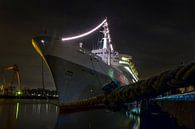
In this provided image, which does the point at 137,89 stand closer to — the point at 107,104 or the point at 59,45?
the point at 107,104

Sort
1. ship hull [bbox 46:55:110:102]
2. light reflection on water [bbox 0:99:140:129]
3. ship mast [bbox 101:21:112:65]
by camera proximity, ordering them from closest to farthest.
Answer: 1. light reflection on water [bbox 0:99:140:129]
2. ship hull [bbox 46:55:110:102]
3. ship mast [bbox 101:21:112:65]

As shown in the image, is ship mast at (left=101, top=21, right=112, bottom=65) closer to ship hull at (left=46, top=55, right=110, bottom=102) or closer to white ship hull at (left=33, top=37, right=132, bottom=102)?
white ship hull at (left=33, top=37, right=132, bottom=102)

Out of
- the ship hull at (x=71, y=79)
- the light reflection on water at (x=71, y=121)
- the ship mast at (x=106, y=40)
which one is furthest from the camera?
the ship mast at (x=106, y=40)

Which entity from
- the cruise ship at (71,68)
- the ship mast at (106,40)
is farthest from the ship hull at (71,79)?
the ship mast at (106,40)

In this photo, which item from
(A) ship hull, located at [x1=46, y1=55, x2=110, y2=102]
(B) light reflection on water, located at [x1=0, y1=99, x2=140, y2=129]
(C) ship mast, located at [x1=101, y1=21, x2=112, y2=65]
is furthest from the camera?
(C) ship mast, located at [x1=101, y1=21, x2=112, y2=65]

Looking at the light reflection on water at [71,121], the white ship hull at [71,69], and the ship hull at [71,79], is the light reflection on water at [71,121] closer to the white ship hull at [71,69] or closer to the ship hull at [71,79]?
the ship hull at [71,79]

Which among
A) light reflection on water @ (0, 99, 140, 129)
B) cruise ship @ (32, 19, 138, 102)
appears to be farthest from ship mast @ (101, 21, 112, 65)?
light reflection on water @ (0, 99, 140, 129)

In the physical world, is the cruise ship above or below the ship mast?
below

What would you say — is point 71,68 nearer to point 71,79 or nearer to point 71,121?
point 71,79

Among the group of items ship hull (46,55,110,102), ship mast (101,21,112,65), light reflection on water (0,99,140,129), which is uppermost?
ship mast (101,21,112,65)

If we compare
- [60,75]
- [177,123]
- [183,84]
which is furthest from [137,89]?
[60,75]

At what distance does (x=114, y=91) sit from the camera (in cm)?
1080

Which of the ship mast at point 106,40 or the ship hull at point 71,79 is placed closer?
the ship hull at point 71,79

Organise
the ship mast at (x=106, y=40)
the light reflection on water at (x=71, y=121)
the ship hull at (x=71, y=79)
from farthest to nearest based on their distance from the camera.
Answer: the ship mast at (x=106, y=40), the ship hull at (x=71, y=79), the light reflection on water at (x=71, y=121)
